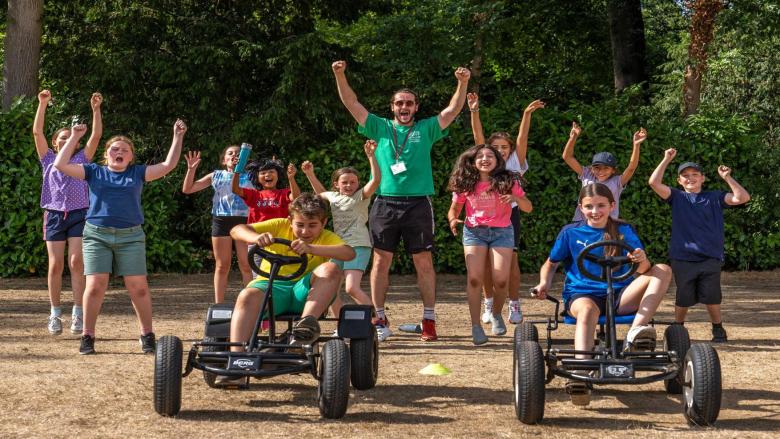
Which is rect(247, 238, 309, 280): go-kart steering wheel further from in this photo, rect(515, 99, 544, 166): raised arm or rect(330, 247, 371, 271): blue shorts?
rect(515, 99, 544, 166): raised arm

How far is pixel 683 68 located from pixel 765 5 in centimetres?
403

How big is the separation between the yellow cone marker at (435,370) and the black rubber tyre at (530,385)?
1.57m

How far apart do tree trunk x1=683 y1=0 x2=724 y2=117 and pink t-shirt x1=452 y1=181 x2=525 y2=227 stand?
1165cm

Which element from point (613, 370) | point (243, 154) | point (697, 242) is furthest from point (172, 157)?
point (697, 242)

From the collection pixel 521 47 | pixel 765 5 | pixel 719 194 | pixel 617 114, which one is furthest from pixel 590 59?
pixel 719 194

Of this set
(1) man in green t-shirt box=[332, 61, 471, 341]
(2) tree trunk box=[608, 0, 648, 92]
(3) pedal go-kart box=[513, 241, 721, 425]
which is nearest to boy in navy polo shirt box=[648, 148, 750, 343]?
(1) man in green t-shirt box=[332, 61, 471, 341]

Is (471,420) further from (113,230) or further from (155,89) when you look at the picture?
(155,89)

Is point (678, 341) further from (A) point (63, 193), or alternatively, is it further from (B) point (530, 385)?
(A) point (63, 193)

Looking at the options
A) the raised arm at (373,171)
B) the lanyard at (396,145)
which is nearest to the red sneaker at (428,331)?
the raised arm at (373,171)

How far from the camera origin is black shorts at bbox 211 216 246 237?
9408mm

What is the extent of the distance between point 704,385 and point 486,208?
3.33m

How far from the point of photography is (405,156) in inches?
334

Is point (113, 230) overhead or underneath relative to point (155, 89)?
underneath

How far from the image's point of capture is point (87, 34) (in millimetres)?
16031
